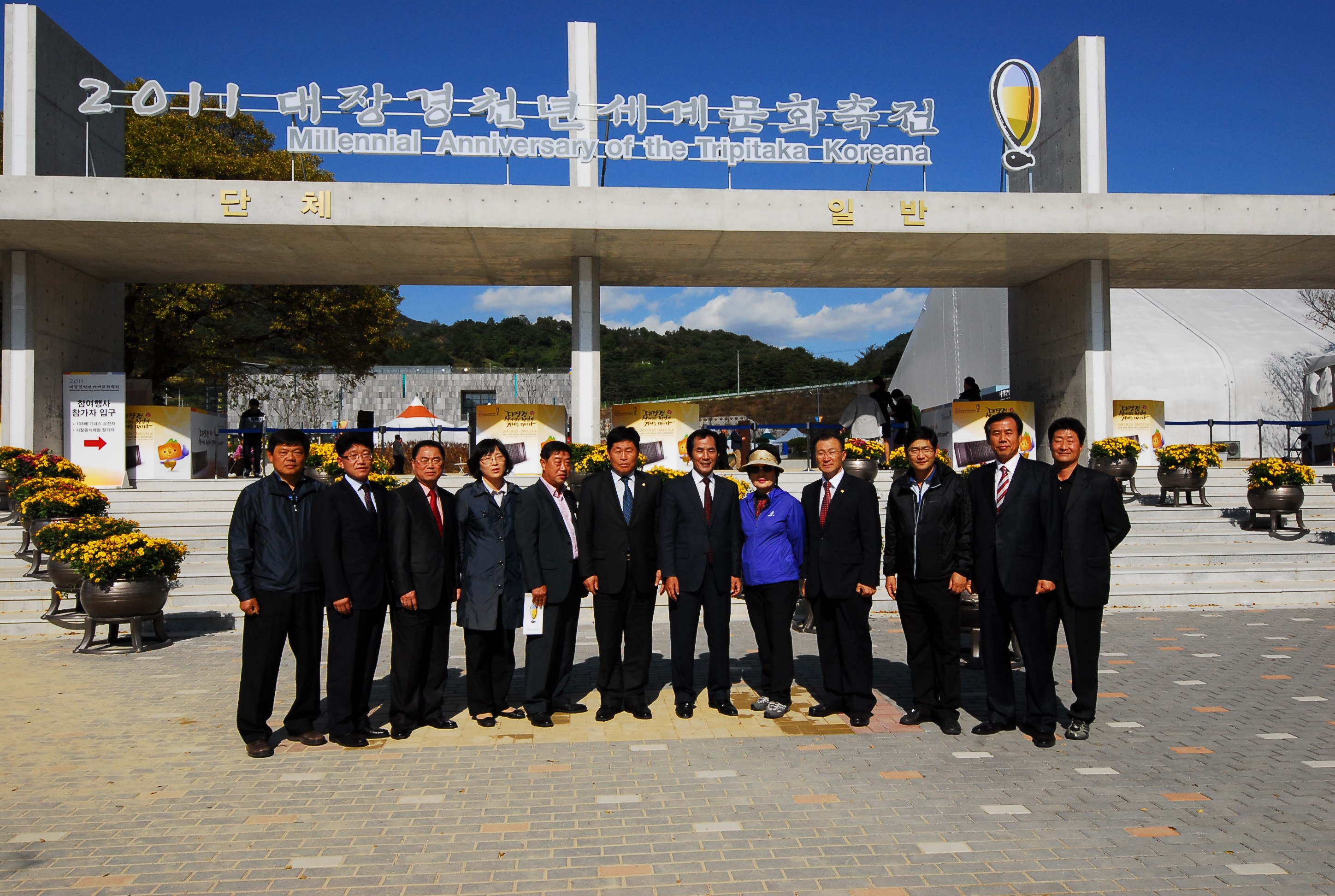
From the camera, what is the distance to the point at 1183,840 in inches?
143

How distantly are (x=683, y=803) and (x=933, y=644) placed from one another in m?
2.03

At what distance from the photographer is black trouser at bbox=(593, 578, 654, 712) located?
5676 millimetres

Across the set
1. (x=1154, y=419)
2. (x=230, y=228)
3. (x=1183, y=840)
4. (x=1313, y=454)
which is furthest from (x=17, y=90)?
(x=1313, y=454)

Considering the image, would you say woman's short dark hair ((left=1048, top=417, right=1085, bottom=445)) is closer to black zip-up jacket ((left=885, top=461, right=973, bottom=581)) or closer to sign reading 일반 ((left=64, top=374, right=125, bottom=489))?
black zip-up jacket ((left=885, top=461, right=973, bottom=581))

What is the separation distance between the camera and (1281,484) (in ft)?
37.7

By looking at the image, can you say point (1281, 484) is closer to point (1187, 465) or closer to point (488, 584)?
point (1187, 465)

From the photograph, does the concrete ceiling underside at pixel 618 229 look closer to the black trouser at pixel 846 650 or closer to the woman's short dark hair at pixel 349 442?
the woman's short dark hair at pixel 349 442

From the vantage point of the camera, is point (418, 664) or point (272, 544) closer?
point (272, 544)

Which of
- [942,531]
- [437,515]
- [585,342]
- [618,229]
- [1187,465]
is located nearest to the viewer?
[942,531]

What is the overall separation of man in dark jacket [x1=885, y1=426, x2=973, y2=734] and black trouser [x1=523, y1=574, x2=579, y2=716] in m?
1.94

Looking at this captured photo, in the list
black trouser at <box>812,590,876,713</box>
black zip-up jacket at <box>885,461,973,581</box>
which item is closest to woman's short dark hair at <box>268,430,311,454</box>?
black trouser at <box>812,590,876,713</box>

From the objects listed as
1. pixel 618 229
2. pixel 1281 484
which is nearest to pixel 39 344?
pixel 618 229

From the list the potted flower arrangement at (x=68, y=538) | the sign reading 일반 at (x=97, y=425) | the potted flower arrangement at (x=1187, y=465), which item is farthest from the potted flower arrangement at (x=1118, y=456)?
the sign reading 일반 at (x=97, y=425)

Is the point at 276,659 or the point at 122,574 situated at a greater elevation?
the point at 122,574
